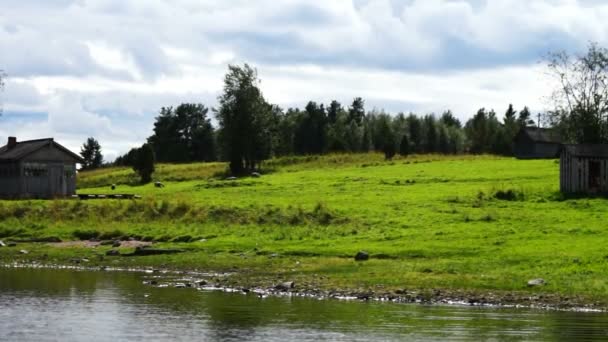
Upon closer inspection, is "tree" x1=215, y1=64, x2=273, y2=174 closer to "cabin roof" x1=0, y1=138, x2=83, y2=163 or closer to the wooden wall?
"cabin roof" x1=0, y1=138, x2=83, y2=163

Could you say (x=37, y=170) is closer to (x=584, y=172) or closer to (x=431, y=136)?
(x=584, y=172)

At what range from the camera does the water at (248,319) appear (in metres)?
22.6

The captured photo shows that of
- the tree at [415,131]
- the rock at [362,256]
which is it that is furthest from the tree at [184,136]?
the rock at [362,256]

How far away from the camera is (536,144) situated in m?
122

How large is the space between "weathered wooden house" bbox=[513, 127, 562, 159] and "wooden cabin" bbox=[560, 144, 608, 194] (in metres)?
57.5

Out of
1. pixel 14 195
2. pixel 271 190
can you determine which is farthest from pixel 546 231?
pixel 14 195

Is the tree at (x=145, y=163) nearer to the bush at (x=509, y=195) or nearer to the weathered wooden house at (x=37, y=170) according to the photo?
the weathered wooden house at (x=37, y=170)

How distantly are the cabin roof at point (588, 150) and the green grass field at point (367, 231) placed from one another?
11.5 ft

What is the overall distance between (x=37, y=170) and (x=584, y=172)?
1942 inches

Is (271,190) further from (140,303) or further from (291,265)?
(140,303)

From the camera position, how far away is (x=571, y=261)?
111 feet

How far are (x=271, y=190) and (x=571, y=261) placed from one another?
1621 inches

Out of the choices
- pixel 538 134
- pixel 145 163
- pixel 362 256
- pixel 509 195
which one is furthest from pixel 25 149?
pixel 538 134

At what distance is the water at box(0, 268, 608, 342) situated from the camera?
22609 millimetres
